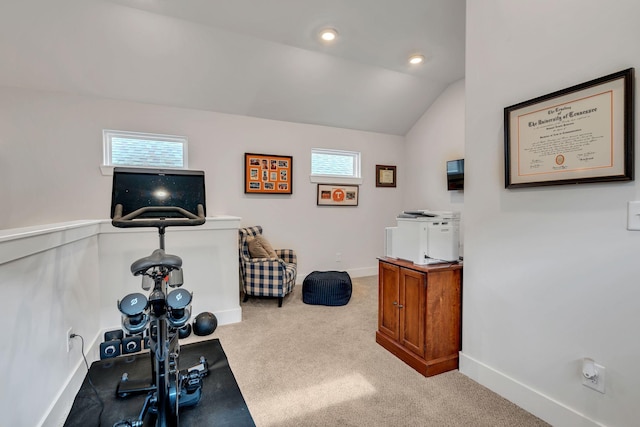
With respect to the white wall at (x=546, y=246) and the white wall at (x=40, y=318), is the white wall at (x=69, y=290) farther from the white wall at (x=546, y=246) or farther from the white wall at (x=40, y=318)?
the white wall at (x=546, y=246)

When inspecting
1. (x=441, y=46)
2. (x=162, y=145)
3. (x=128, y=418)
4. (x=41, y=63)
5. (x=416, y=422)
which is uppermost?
(x=441, y=46)

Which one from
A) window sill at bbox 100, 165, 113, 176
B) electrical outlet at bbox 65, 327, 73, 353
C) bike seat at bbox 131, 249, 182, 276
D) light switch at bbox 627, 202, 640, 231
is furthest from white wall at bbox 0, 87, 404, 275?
light switch at bbox 627, 202, 640, 231

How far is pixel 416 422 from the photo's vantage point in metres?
1.62

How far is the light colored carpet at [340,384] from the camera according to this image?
1.66m

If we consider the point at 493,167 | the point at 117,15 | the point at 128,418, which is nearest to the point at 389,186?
the point at 493,167

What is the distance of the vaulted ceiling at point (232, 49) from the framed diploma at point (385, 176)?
1314 mm

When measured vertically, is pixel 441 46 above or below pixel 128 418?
above

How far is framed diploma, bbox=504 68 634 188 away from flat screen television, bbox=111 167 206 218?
187 centimetres

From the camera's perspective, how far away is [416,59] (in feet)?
12.0

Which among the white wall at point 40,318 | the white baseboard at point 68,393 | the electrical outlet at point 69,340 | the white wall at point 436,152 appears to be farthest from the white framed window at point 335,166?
the electrical outlet at point 69,340

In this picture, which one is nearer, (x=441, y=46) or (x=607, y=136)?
(x=607, y=136)

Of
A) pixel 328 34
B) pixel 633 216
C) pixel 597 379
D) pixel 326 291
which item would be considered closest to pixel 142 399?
pixel 326 291

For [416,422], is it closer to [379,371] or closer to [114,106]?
[379,371]

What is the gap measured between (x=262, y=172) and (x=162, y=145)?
1.29m
